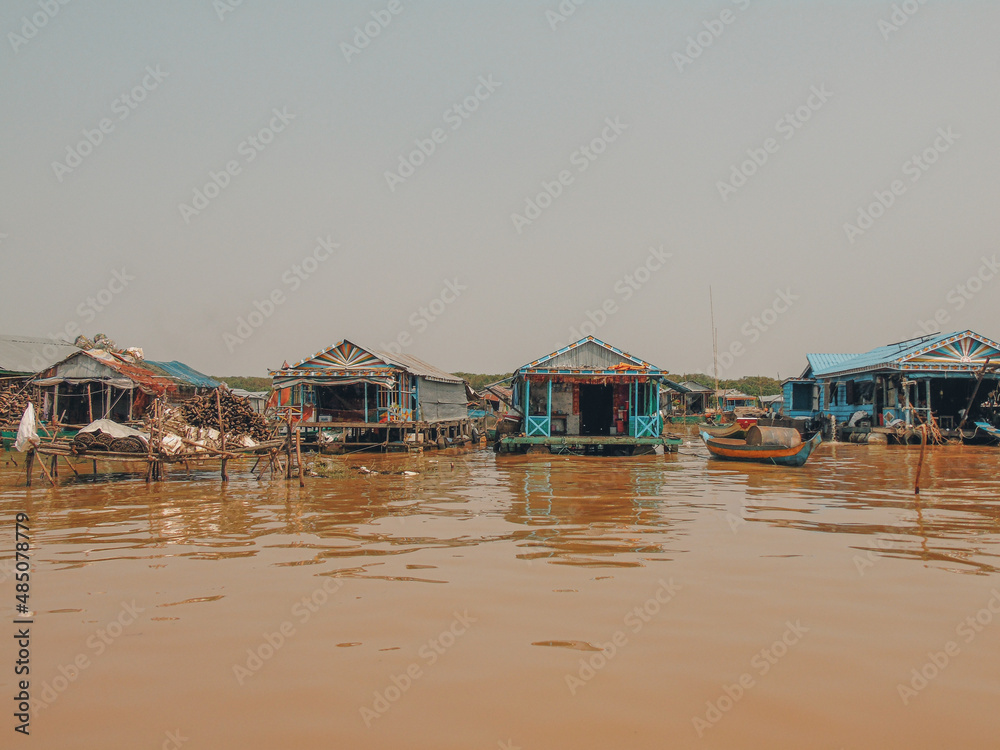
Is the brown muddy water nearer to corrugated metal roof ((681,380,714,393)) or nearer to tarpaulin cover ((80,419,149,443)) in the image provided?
tarpaulin cover ((80,419,149,443))

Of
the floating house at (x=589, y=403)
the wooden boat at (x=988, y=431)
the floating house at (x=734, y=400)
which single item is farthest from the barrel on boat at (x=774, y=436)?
the floating house at (x=734, y=400)

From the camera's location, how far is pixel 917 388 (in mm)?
29172

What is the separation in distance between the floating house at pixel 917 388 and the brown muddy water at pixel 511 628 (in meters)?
18.3

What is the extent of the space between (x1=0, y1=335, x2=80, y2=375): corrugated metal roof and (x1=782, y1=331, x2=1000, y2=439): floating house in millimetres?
33346

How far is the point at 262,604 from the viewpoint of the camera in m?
6.50

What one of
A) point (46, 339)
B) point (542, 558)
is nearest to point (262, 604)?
point (542, 558)

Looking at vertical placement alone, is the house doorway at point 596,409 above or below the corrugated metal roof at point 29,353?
below

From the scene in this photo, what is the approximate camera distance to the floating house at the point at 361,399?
24859 mm

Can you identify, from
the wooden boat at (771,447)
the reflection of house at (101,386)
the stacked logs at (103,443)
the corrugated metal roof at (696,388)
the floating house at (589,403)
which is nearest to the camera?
the stacked logs at (103,443)

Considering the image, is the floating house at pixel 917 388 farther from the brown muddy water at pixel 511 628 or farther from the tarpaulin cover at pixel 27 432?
the tarpaulin cover at pixel 27 432

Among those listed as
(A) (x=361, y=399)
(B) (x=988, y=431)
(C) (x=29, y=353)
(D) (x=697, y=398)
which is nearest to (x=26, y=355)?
(C) (x=29, y=353)

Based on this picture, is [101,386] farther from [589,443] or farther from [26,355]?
[589,443]

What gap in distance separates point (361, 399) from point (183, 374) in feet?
31.3

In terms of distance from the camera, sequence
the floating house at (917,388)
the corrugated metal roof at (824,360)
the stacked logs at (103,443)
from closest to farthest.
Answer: the stacked logs at (103,443), the floating house at (917,388), the corrugated metal roof at (824,360)
